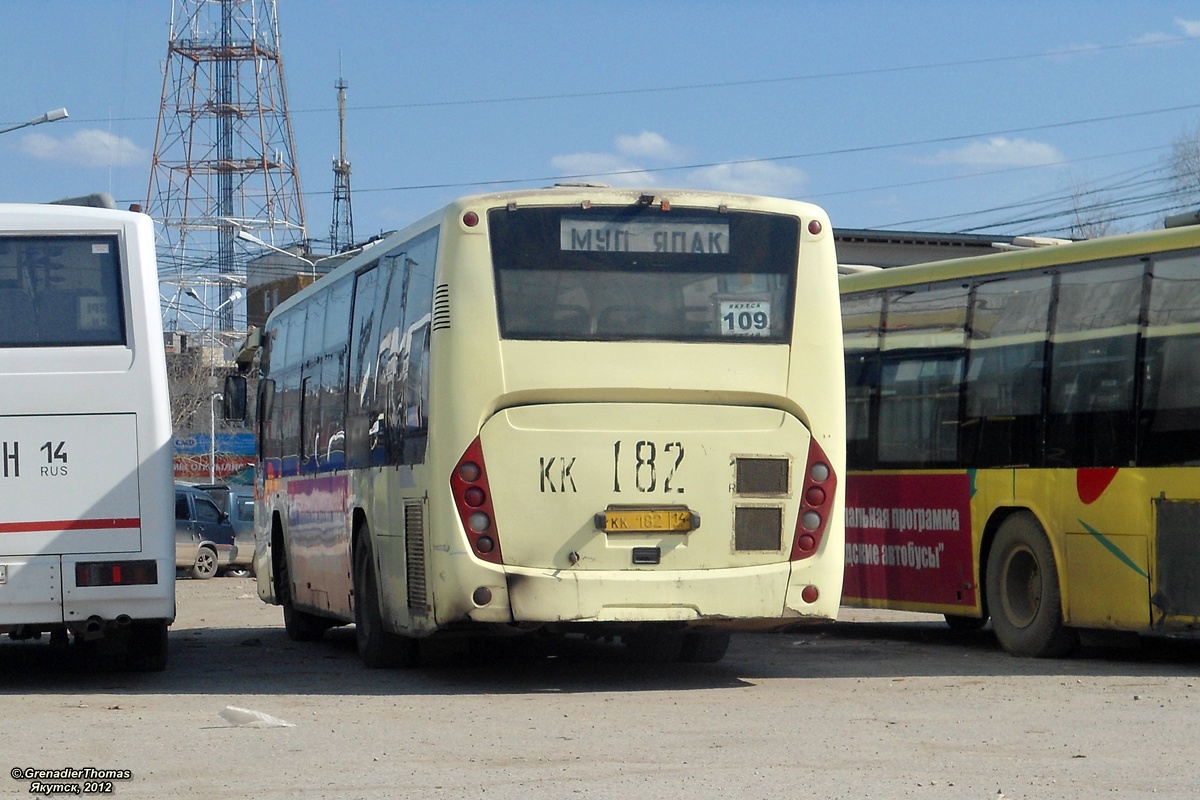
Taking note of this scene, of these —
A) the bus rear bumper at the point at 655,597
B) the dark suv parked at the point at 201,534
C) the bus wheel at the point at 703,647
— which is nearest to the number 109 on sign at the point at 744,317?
the bus rear bumper at the point at 655,597

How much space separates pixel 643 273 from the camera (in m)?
12.8

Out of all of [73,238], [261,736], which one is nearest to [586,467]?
[261,736]

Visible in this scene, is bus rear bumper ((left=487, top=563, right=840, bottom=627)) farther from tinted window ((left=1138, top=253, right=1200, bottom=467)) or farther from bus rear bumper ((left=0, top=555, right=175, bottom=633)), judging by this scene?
tinted window ((left=1138, top=253, right=1200, bottom=467))

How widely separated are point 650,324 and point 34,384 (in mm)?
4176

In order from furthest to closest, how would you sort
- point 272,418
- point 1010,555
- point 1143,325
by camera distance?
point 272,418 < point 1010,555 < point 1143,325

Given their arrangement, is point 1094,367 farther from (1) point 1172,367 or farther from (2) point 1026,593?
(2) point 1026,593

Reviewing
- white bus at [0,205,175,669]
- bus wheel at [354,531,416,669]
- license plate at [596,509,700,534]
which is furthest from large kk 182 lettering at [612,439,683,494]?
white bus at [0,205,175,669]

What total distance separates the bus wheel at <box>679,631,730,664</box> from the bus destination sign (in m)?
3.33

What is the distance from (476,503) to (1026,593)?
213 inches

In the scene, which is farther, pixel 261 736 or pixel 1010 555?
pixel 1010 555

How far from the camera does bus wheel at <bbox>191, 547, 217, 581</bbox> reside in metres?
37.2

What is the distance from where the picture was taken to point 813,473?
42.1 ft

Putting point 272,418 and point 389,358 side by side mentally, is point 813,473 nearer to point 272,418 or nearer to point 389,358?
point 389,358

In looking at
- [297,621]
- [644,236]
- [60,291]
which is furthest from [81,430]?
[297,621]
